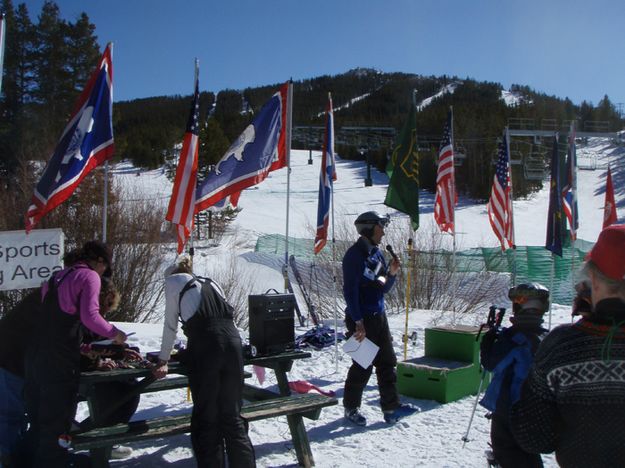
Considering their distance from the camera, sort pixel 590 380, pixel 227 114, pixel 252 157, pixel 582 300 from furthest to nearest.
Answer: pixel 227 114 < pixel 252 157 < pixel 582 300 < pixel 590 380

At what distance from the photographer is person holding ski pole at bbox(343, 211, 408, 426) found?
5.91m

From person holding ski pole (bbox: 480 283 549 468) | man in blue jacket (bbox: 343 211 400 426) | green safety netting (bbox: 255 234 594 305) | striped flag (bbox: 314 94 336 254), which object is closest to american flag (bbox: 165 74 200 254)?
man in blue jacket (bbox: 343 211 400 426)

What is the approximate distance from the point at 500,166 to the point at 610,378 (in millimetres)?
12363

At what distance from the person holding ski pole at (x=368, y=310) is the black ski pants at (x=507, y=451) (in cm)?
230

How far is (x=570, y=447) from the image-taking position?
2131 mm

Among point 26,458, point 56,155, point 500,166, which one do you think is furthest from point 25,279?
point 500,166

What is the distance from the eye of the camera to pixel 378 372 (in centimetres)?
615

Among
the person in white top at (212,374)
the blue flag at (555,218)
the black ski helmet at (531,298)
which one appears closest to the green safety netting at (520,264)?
the blue flag at (555,218)

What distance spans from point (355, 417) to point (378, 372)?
0.51 metres

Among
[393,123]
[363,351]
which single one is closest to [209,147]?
[363,351]

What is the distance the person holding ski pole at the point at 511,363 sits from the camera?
3584mm

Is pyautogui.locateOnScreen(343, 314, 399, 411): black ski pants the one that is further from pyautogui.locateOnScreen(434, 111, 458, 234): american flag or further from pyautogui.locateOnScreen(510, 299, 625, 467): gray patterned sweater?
pyautogui.locateOnScreen(434, 111, 458, 234): american flag

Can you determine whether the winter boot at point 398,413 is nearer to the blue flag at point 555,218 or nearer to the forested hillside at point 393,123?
the blue flag at point 555,218

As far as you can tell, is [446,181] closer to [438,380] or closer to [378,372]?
[438,380]
